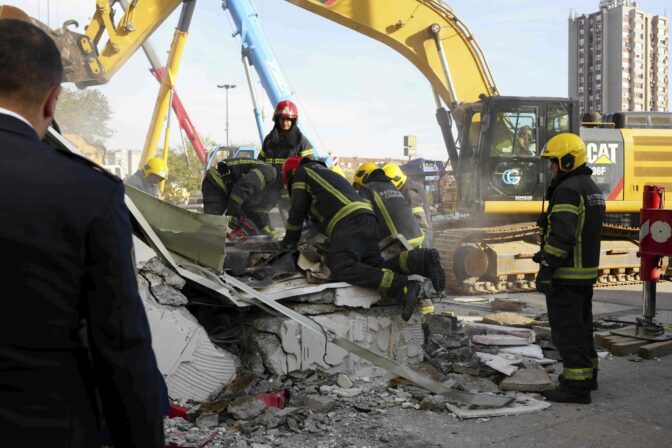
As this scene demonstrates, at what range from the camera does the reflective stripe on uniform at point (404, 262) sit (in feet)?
19.0

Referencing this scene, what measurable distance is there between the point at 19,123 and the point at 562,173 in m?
4.38

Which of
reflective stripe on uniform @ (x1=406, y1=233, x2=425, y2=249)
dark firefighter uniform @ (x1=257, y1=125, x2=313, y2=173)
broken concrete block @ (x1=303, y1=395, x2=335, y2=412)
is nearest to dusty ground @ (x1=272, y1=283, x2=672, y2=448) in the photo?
broken concrete block @ (x1=303, y1=395, x2=335, y2=412)

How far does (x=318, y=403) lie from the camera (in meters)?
4.38

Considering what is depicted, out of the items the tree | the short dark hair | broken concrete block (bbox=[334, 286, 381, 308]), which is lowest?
broken concrete block (bbox=[334, 286, 381, 308])

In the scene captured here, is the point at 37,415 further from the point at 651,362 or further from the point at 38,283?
the point at 651,362

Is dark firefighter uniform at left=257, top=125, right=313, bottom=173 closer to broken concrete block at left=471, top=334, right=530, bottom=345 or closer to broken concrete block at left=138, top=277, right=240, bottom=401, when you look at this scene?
broken concrete block at left=471, top=334, right=530, bottom=345

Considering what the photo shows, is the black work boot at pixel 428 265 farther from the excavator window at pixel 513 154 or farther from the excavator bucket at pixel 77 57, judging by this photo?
the excavator bucket at pixel 77 57

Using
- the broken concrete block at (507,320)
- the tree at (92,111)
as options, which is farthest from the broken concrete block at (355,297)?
the tree at (92,111)

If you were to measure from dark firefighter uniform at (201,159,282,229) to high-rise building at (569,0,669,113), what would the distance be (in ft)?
64.5

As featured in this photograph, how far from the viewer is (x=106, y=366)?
4.84 feet

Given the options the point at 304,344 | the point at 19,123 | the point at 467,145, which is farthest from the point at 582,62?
the point at 19,123

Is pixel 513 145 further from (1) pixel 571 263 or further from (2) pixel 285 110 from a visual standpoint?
(1) pixel 571 263

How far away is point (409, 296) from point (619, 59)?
22364mm

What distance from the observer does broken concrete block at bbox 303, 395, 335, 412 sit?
4.34m
